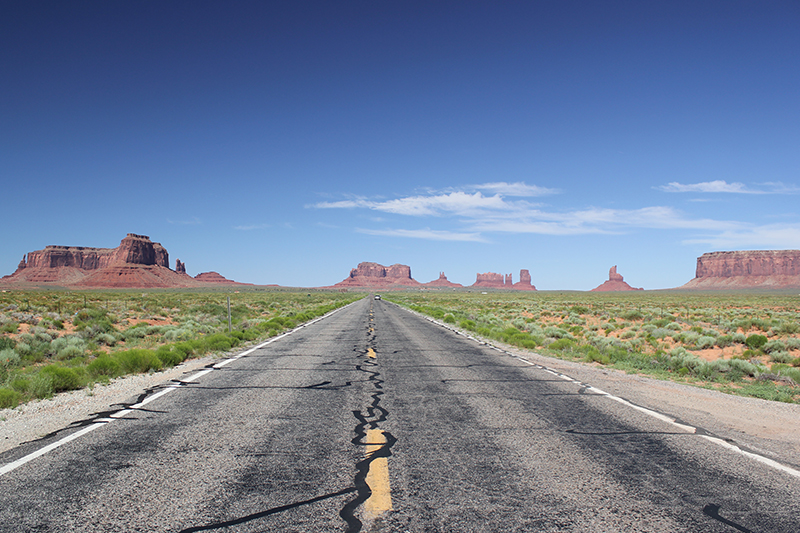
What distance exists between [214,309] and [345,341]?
24942 mm

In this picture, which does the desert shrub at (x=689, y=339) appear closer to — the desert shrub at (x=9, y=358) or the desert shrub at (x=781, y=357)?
the desert shrub at (x=781, y=357)

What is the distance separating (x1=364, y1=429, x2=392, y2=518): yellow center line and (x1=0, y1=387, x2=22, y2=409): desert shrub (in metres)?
5.75

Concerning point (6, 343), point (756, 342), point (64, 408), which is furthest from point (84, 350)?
point (756, 342)

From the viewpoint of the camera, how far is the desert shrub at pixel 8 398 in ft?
21.9

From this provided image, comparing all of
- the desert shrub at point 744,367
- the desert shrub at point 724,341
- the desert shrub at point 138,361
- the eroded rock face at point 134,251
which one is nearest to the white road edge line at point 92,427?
A: the desert shrub at point 138,361

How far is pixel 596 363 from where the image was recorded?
1326 cm

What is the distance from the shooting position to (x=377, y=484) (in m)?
3.81

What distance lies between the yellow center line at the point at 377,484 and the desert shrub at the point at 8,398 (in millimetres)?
5755

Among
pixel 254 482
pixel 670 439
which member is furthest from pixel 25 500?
pixel 670 439

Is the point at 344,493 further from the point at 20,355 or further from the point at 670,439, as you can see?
the point at 20,355

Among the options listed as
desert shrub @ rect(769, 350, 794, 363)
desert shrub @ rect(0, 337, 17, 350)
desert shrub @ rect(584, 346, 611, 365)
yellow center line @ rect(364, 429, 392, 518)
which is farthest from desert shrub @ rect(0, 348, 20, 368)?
desert shrub @ rect(769, 350, 794, 363)

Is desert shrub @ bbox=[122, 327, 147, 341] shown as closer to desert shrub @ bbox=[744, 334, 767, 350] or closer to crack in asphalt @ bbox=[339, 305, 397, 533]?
crack in asphalt @ bbox=[339, 305, 397, 533]

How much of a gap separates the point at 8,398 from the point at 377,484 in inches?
256

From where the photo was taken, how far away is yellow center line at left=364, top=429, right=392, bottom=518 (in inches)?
133
